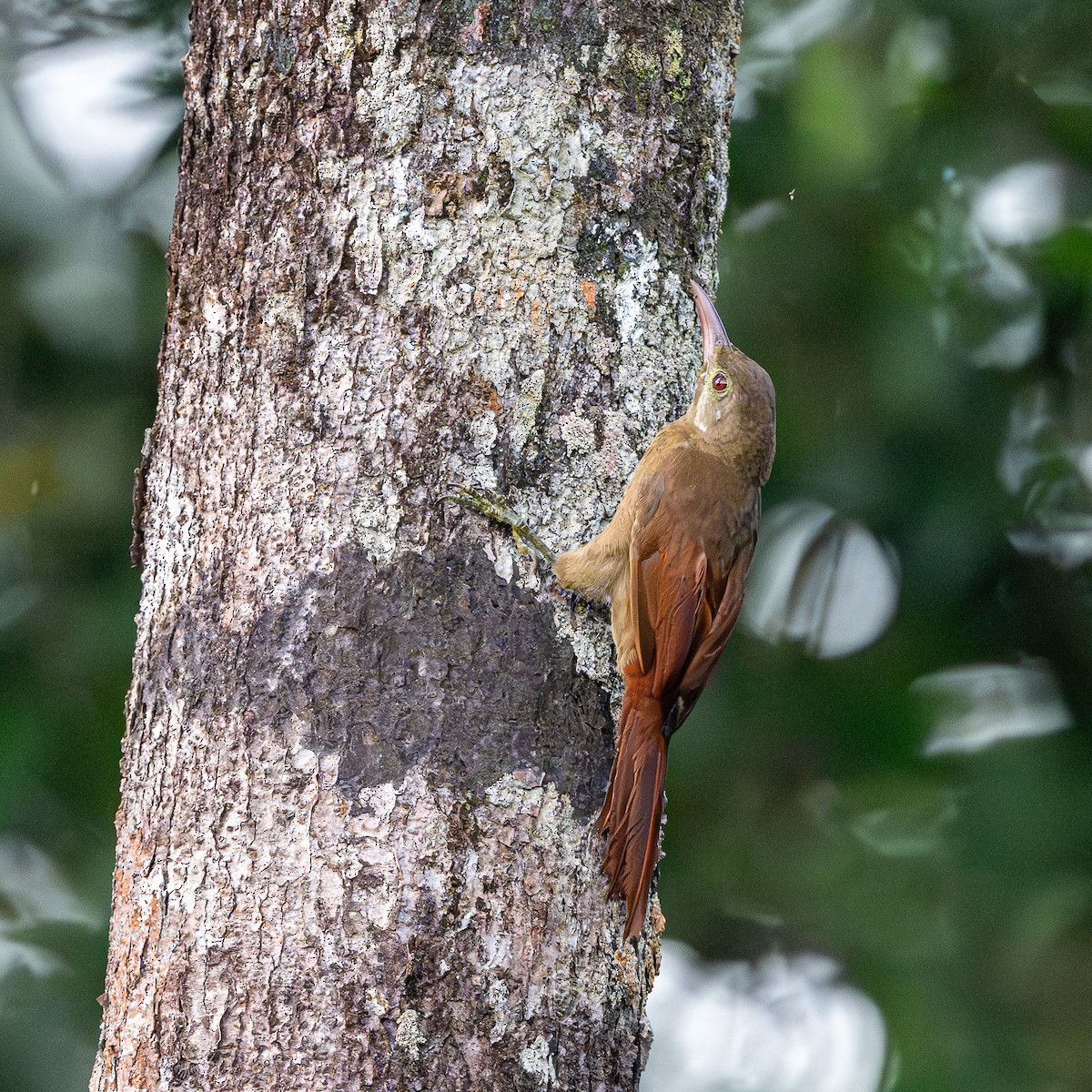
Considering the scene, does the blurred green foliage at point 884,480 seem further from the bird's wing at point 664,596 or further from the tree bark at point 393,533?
the tree bark at point 393,533

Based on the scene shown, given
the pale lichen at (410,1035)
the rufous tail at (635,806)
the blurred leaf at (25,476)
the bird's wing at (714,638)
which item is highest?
the blurred leaf at (25,476)

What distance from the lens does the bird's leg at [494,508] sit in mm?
1985

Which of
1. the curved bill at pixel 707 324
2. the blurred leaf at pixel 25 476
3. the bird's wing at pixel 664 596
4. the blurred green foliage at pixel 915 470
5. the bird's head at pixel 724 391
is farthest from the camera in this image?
the blurred green foliage at pixel 915 470

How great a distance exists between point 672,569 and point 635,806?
797mm

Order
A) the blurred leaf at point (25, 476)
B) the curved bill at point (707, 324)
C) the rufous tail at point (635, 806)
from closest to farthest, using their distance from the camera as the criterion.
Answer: the rufous tail at point (635, 806) → the curved bill at point (707, 324) → the blurred leaf at point (25, 476)

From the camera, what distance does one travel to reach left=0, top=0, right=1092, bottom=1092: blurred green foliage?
13.0 ft

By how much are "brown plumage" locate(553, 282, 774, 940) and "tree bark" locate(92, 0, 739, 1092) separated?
7 cm

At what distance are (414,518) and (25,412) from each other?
2.41 metres

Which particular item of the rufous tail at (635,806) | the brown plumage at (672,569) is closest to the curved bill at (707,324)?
the brown plumage at (672,569)

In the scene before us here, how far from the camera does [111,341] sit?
13.0ft

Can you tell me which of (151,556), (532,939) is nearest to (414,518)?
(151,556)

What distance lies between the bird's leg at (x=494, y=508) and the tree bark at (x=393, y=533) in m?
0.02

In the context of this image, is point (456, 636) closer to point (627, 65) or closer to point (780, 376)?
point (627, 65)

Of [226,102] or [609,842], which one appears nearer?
[609,842]
